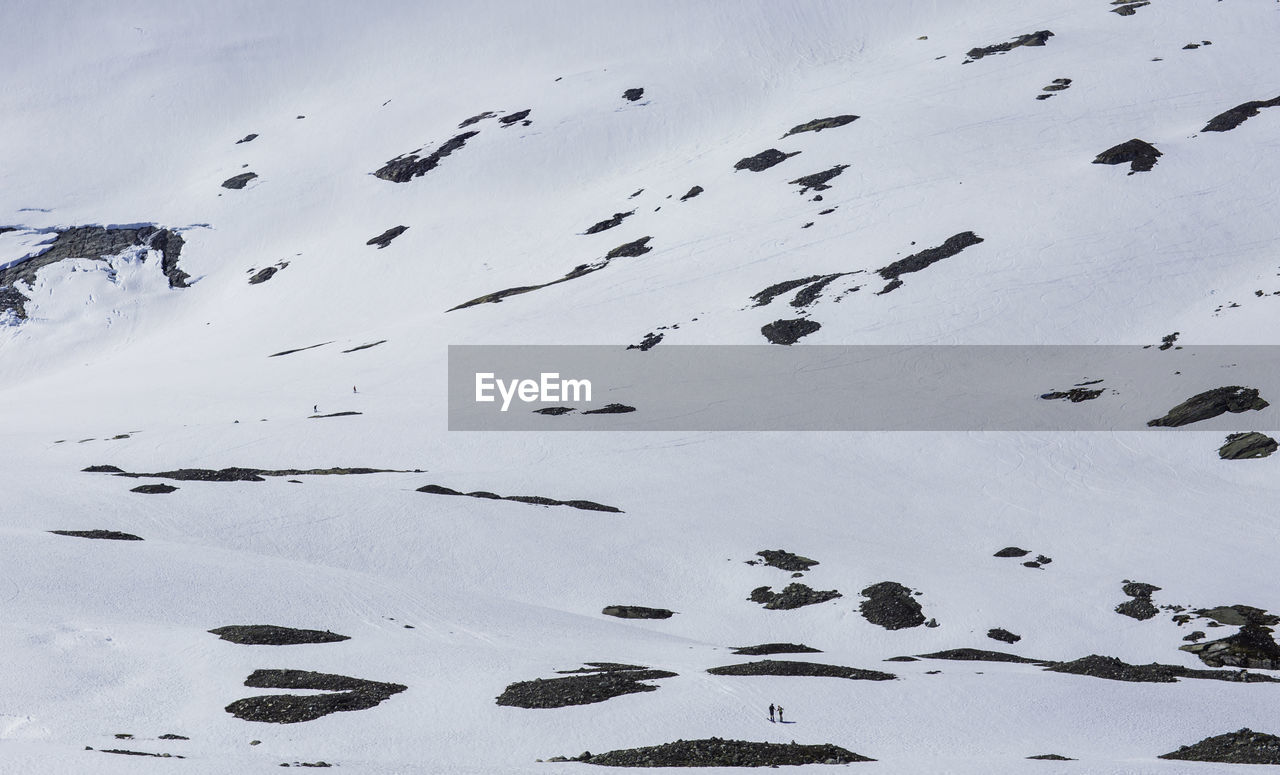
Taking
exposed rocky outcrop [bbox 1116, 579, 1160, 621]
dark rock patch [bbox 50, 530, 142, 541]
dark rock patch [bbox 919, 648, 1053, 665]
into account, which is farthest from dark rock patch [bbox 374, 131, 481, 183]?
dark rock patch [bbox 919, 648, 1053, 665]


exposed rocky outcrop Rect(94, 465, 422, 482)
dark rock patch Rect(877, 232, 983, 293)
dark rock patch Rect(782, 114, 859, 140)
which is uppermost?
dark rock patch Rect(782, 114, 859, 140)

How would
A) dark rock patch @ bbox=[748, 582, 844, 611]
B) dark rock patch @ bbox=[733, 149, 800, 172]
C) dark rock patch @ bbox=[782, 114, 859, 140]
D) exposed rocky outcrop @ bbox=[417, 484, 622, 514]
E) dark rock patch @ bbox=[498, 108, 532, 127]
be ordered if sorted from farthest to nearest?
dark rock patch @ bbox=[498, 108, 532, 127], dark rock patch @ bbox=[782, 114, 859, 140], dark rock patch @ bbox=[733, 149, 800, 172], exposed rocky outcrop @ bbox=[417, 484, 622, 514], dark rock patch @ bbox=[748, 582, 844, 611]

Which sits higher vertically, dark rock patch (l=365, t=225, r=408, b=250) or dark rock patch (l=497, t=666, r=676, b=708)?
dark rock patch (l=365, t=225, r=408, b=250)

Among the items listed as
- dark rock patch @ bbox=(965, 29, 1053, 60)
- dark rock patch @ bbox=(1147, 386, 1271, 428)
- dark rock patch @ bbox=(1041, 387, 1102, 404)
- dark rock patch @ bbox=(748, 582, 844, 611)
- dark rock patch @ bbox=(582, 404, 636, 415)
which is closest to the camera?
dark rock patch @ bbox=(748, 582, 844, 611)

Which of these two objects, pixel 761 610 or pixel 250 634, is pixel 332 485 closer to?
pixel 250 634

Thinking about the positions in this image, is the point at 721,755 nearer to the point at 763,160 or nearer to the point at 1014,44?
the point at 763,160

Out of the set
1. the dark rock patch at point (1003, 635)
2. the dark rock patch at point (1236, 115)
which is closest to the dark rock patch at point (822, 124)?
the dark rock patch at point (1236, 115)

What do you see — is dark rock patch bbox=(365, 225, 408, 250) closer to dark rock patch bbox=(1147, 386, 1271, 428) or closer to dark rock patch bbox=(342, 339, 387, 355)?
dark rock patch bbox=(342, 339, 387, 355)

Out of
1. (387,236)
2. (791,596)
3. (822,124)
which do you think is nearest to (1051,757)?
(791,596)
